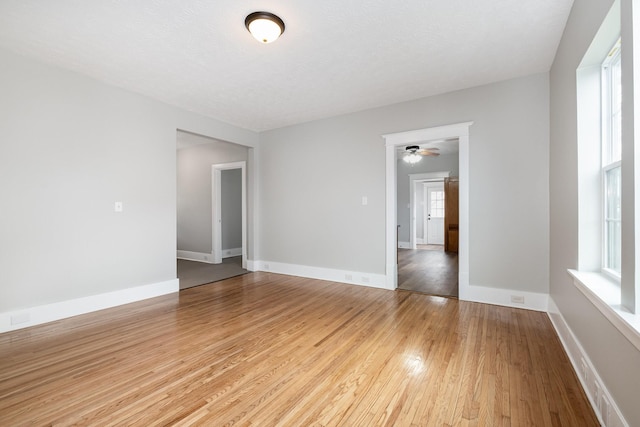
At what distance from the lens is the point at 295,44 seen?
267cm

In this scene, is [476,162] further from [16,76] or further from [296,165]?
[16,76]

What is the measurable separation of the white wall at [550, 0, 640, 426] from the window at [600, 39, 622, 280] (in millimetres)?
170

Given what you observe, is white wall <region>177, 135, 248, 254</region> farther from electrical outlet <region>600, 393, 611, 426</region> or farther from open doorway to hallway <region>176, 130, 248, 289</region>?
electrical outlet <region>600, 393, 611, 426</region>

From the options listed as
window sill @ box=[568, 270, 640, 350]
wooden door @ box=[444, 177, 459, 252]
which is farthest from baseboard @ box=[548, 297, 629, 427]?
wooden door @ box=[444, 177, 459, 252]

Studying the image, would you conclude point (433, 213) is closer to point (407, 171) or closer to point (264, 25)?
point (407, 171)

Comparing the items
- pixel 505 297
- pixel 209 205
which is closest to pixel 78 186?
pixel 209 205

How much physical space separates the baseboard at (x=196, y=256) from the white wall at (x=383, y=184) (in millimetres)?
1673

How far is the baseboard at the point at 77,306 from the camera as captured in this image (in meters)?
2.79

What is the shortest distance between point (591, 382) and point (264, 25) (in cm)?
333

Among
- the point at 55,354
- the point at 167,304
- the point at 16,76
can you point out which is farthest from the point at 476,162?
the point at 16,76

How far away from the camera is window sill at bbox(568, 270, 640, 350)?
121 centimetres

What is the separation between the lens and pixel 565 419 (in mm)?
1571

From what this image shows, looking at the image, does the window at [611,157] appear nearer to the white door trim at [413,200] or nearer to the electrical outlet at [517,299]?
the electrical outlet at [517,299]

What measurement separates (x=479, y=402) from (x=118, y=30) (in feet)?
12.8
